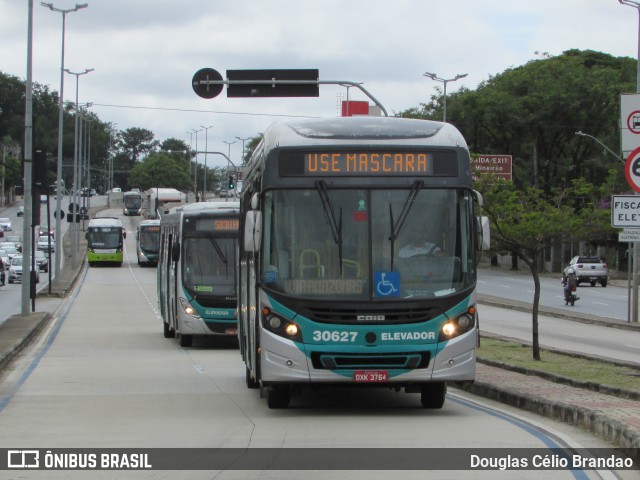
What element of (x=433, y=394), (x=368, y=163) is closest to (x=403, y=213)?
(x=368, y=163)

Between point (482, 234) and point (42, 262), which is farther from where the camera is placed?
point (42, 262)

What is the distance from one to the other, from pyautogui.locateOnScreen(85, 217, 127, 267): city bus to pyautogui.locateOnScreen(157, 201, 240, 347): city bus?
5499cm

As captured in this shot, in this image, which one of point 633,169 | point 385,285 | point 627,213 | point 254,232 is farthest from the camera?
point 627,213

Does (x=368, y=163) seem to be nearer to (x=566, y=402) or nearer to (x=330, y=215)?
(x=330, y=215)

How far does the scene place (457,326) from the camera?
543 inches

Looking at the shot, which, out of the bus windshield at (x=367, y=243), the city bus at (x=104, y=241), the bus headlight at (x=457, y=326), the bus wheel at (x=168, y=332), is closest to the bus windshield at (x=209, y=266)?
the bus wheel at (x=168, y=332)

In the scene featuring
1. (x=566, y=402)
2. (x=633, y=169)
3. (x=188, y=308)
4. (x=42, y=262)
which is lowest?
(x=42, y=262)

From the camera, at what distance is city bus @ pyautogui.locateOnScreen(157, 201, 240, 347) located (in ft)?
87.7

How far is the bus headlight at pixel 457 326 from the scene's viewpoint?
1373 cm

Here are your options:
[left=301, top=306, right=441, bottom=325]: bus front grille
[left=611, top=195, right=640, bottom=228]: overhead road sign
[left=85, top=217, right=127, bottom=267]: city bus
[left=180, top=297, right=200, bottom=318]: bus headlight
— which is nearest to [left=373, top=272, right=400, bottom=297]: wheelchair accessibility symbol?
[left=301, top=306, right=441, bottom=325]: bus front grille

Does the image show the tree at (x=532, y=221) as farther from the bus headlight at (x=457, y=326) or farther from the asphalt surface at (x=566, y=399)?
the bus headlight at (x=457, y=326)

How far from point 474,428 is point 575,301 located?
41222 millimetres

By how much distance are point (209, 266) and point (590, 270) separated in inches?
1646

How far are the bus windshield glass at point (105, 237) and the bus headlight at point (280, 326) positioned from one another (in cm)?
6852
